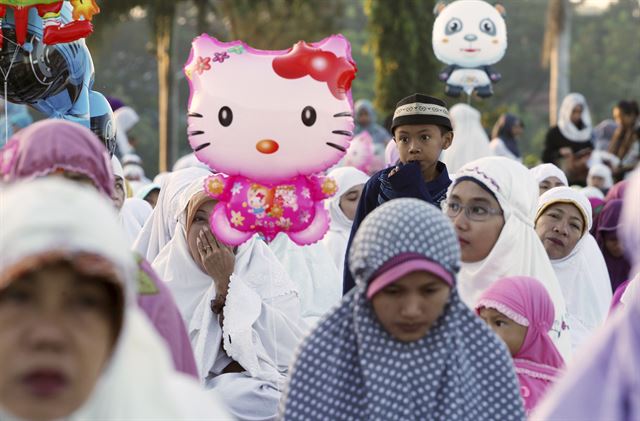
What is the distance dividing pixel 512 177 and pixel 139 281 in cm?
258

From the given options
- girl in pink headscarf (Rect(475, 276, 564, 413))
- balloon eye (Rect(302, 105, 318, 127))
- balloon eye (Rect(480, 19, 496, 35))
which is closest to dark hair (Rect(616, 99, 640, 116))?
balloon eye (Rect(480, 19, 496, 35))

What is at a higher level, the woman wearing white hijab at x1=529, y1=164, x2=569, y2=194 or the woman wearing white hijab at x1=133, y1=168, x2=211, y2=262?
the woman wearing white hijab at x1=133, y1=168, x2=211, y2=262

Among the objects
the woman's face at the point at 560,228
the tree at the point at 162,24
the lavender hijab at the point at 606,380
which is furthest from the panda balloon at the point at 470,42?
the tree at the point at 162,24

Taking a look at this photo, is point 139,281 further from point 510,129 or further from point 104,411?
point 510,129

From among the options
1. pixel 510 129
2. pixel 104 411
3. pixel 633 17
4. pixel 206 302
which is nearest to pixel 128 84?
pixel 633 17

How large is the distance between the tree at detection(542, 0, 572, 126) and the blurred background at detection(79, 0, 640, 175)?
0.02m

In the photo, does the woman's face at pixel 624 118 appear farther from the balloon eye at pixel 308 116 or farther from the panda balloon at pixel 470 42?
the balloon eye at pixel 308 116

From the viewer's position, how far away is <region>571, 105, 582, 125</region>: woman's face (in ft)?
46.7

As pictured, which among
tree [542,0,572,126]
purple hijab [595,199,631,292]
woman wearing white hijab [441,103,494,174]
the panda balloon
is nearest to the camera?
purple hijab [595,199,631,292]

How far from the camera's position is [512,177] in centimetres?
571

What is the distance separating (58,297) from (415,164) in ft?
11.6

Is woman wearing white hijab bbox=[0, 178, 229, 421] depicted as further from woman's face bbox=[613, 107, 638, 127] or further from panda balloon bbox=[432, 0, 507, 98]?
woman's face bbox=[613, 107, 638, 127]

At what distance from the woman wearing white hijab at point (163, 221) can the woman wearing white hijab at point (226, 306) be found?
1.31 ft

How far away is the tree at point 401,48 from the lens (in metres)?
20.9
